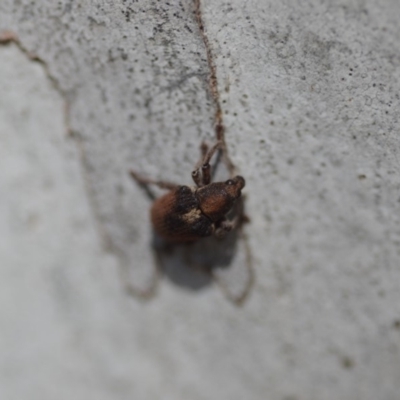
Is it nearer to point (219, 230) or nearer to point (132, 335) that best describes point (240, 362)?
point (132, 335)

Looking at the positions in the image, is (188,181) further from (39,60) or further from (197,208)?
(39,60)

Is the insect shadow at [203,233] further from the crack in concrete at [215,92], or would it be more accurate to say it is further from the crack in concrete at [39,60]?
Answer: the crack in concrete at [39,60]

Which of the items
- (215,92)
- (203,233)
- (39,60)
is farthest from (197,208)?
(39,60)

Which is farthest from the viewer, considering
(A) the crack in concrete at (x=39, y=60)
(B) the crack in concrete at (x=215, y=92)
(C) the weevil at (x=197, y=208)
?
(C) the weevil at (x=197, y=208)

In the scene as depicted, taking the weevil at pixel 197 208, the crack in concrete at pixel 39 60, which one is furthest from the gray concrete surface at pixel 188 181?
the weevil at pixel 197 208

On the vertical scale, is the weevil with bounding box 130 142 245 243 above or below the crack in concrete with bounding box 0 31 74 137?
below

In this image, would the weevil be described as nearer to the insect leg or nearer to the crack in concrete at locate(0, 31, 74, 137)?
the insect leg

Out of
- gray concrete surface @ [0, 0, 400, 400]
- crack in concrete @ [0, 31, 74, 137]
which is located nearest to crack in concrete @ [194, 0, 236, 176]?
gray concrete surface @ [0, 0, 400, 400]

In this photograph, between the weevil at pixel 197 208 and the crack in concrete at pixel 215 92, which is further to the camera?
the weevil at pixel 197 208
